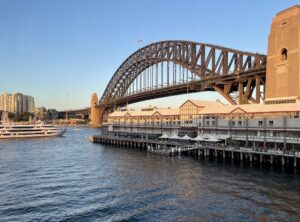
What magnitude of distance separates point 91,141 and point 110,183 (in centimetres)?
6459

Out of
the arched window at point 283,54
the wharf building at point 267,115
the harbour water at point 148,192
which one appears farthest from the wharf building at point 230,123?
the arched window at point 283,54

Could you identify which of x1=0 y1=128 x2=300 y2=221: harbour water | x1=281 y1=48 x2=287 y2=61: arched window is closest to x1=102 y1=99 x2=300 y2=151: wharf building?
x1=0 y1=128 x2=300 y2=221: harbour water

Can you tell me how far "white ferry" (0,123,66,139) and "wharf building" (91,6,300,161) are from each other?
48624mm

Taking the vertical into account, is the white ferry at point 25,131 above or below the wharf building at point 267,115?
below

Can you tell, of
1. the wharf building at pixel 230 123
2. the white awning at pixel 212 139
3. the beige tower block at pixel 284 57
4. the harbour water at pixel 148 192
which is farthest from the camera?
the beige tower block at pixel 284 57

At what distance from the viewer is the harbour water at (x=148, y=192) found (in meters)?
27.3

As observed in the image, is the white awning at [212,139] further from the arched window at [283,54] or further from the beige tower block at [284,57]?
the arched window at [283,54]

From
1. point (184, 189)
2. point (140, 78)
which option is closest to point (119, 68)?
point (140, 78)

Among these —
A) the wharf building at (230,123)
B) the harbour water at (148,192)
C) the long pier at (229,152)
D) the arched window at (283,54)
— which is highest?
the arched window at (283,54)

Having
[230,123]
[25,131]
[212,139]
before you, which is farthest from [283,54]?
[25,131]

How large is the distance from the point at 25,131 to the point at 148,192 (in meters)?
95.5

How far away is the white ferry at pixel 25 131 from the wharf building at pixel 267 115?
48.6m

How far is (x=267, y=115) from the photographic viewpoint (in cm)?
5638

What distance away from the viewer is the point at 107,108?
197 m
